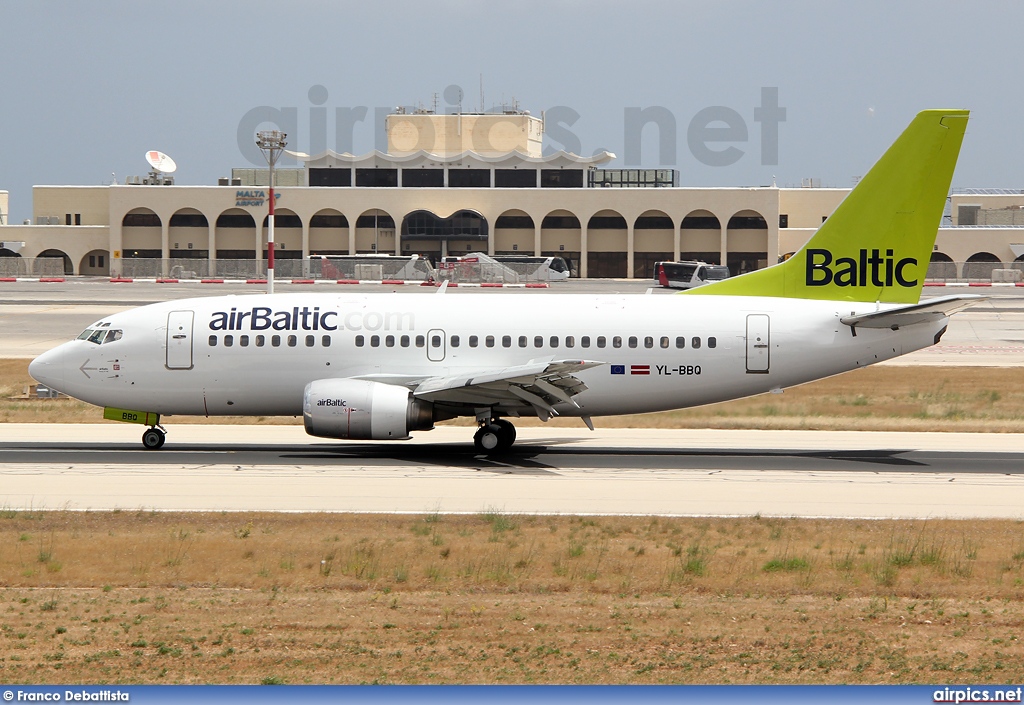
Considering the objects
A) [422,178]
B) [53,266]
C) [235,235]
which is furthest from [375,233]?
[53,266]

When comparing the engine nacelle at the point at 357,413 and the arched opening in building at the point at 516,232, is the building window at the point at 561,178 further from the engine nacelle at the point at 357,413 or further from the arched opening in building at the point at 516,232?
the engine nacelle at the point at 357,413

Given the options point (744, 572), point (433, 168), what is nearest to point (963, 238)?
point (433, 168)

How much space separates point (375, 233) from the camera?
137 metres

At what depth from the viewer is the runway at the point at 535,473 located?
2433cm

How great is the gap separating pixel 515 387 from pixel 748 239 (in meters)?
110

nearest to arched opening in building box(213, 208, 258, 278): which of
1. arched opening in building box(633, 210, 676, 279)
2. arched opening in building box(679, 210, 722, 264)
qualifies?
arched opening in building box(633, 210, 676, 279)

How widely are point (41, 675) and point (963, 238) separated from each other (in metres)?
132

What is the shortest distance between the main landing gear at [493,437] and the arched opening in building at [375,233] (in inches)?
4206

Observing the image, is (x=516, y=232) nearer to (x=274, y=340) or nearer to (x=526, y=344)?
(x=526, y=344)

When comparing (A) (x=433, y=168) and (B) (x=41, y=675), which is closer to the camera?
(B) (x=41, y=675)

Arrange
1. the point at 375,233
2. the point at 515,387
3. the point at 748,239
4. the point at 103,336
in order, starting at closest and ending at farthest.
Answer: the point at 515,387
the point at 103,336
the point at 748,239
the point at 375,233

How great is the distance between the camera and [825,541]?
21047 mm

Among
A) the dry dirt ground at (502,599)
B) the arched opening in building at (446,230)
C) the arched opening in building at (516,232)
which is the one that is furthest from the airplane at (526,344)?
the arched opening in building at (516,232)

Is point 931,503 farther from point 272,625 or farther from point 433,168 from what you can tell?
point 433,168
